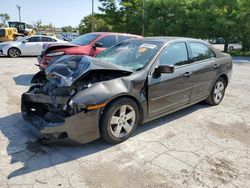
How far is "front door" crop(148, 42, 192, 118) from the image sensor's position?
153 inches

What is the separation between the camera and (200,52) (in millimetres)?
4863

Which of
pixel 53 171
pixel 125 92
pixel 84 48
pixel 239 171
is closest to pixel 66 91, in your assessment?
pixel 125 92

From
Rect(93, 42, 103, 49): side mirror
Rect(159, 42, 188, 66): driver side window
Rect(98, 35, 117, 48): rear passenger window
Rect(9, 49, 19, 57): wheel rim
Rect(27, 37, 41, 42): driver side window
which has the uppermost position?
Rect(27, 37, 41, 42): driver side window

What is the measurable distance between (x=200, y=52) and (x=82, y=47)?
374cm

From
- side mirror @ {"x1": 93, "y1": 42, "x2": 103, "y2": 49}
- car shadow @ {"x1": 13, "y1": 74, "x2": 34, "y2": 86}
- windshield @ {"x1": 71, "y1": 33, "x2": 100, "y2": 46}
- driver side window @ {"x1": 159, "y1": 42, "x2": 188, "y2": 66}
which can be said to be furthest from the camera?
windshield @ {"x1": 71, "y1": 33, "x2": 100, "y2": 46}

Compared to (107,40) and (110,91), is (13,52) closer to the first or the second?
(107,40)

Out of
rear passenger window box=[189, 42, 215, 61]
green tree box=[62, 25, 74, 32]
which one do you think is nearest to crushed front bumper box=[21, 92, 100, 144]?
rear passenger window box=[189, 42, 215, 61]

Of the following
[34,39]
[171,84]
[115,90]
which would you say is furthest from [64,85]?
[34,39]

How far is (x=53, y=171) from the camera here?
115 inches

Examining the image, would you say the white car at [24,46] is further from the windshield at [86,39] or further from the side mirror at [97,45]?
the side mirror at [97,45]

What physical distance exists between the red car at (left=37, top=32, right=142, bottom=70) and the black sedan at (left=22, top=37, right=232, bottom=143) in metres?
2.56

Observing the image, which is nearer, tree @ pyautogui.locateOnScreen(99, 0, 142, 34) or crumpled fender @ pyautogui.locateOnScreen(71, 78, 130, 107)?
crumpled fender @ pyautogui.locateOnScreen(71, 78, 130, 107)

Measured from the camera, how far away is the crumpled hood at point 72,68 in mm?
3437

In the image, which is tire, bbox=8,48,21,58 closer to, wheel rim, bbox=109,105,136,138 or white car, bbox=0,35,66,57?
white car, bbox=0,35,66,57
